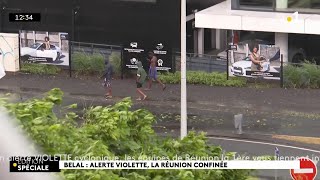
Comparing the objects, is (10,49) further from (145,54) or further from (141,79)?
(141,79)

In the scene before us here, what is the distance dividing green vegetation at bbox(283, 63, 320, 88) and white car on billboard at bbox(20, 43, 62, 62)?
858cm

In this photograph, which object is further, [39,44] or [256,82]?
[39,44]

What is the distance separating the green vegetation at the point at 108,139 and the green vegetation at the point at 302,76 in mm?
17742

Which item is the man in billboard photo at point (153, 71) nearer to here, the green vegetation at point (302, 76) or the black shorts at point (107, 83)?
the black shorts at point (107, 83)

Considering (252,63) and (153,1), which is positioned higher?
(153,1)

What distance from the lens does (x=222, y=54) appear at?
30.7m

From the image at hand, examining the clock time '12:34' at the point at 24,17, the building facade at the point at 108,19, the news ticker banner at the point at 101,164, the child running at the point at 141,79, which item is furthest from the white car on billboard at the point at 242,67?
the news ticker banner at the point at 101,164

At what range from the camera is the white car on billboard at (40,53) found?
30.5 m

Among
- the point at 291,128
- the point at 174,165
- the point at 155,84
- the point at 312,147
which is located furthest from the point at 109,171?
the point at 155,84

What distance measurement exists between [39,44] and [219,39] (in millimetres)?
6951

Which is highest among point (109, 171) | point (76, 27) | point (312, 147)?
point (76, 27)

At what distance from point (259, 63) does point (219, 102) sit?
2.95 m

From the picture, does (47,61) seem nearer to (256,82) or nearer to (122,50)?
(122,50)

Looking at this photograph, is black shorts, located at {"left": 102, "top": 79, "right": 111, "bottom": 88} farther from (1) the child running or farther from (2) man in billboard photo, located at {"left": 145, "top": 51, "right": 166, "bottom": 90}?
(2) man in billboard photo, located at {"left": 145, "top": 51, "right": 166, "bottom": 90}
